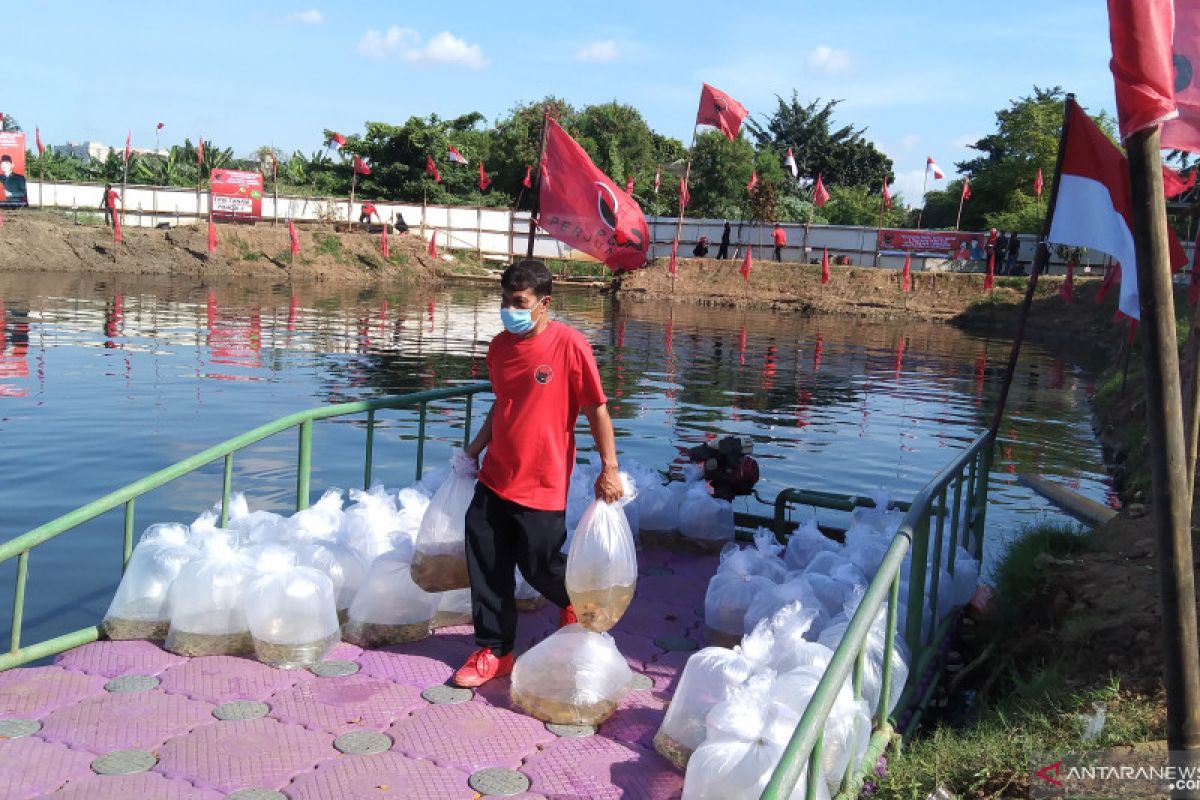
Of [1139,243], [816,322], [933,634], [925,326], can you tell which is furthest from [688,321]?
[1139,243]

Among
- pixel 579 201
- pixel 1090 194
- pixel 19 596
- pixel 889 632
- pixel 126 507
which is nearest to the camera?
pixel 889 632

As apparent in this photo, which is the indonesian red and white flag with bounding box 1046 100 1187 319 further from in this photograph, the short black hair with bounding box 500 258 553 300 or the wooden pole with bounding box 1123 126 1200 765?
the wooden pole with bounding box 1123 126 1200 765

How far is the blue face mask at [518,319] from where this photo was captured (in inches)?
162

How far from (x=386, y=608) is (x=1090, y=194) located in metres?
4.62

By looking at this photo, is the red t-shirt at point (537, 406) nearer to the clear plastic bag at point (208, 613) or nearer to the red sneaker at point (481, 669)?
the red sneaker at point (481, 669)

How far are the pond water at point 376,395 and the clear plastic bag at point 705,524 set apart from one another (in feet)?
12.3

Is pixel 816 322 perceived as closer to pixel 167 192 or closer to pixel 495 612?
pixel 167 192

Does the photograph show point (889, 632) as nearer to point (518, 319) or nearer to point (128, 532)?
point (518, 319)

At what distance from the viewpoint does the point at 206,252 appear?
40031 mm

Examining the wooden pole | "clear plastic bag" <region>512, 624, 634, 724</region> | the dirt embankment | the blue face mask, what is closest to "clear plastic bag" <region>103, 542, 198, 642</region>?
"clear plastic bag" <region>512, 624, 634, 724</region>

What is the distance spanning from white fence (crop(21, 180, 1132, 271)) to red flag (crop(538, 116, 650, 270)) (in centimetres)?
3713

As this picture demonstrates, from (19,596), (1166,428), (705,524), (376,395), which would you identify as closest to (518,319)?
(19,596)

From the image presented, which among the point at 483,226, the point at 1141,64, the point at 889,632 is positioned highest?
the point at 483,226

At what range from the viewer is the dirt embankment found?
37031 mm
